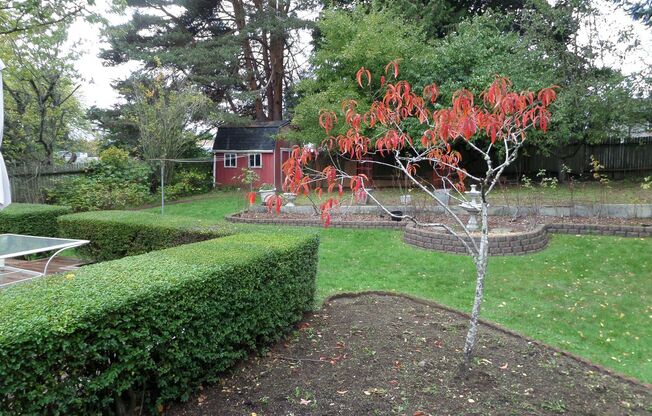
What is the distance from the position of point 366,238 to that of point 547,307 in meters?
3.66

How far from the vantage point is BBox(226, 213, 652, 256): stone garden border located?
6.59 meters

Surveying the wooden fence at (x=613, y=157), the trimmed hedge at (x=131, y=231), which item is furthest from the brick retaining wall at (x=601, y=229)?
the wooden fence at (x=613, y=157)

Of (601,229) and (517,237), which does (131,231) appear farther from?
(601,229)

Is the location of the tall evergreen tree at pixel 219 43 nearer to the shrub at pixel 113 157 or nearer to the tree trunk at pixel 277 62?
the tree trunk at pixel 277 62

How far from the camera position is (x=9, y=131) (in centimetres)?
1136

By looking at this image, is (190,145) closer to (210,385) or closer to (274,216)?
(274,216)

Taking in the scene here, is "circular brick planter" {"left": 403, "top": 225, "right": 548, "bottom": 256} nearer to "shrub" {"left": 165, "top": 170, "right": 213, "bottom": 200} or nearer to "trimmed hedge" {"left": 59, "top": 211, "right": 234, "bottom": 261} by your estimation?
"trimmed hedge" {"left": 59, "top": 211, "right": 234, "bottom": 261}

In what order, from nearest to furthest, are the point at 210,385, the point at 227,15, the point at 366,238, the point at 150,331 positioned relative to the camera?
the point at 150,331 → the point at 210,385 → the point at 366,238 → the point at 227,15

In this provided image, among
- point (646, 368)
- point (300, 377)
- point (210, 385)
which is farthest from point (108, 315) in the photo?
point (646, 368)

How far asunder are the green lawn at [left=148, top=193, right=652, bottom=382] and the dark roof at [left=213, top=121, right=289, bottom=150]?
10479 millimetres

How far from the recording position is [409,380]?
273 cm

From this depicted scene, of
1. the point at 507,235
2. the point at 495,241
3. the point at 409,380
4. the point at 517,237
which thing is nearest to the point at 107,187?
the point at 495,241

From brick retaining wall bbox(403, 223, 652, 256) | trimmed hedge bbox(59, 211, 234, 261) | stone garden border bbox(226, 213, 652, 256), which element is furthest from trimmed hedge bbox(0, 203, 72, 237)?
brick retaining wall bbox(403, 223, 652, 256)

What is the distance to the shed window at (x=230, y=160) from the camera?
17969mm
